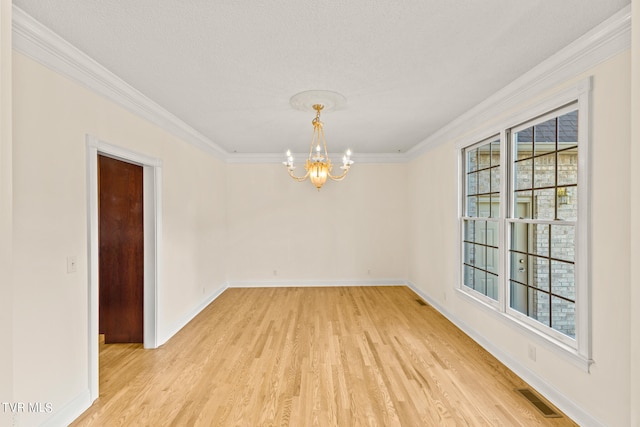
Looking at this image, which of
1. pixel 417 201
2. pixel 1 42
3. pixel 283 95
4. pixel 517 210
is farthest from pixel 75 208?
pixel 417 201

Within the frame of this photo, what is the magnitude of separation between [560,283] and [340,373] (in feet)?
6.91

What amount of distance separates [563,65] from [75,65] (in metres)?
3.72

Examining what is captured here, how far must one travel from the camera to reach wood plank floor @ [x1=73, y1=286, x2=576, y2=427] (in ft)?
7.97

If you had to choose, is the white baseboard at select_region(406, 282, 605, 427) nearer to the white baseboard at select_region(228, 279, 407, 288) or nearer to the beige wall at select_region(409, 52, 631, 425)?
the beige wall at select_region(409, 52, 631, 425)

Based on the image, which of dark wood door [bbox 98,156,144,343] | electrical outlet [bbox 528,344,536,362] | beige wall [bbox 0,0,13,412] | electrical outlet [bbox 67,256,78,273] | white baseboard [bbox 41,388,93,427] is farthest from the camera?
dark wood door [bbox 98,156,144,343]

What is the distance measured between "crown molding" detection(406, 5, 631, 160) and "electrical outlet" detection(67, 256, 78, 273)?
4.00 metres

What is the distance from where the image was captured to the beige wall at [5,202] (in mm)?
1402

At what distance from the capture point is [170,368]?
3.22 meters

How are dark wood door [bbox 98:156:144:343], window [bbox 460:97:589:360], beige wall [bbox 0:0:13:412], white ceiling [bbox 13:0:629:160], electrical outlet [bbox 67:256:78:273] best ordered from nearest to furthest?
beige wall [bbox 0:0:13:412] → white ceiling [bbox 13:0:629:160] → electrical outlet [bbox 67:256:78:273] → window [bbox 460:97:589:360] → dark wood door [bbox 98:156:144:343]

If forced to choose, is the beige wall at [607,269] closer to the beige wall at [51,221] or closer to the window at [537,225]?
the window at [537,225]

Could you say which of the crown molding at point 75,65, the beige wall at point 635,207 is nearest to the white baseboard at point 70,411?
the crown molding at point 75,65

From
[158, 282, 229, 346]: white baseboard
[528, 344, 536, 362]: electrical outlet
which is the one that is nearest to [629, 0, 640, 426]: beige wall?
[528, 344, 536, 362]: electrical outlet

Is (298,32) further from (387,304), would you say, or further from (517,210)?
(387,304)

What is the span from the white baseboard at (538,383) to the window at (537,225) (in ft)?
1.28
